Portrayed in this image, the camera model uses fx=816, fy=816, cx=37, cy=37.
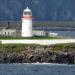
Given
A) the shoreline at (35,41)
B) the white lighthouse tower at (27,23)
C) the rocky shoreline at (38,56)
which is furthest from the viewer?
the white lighthouse tower at (27,23)

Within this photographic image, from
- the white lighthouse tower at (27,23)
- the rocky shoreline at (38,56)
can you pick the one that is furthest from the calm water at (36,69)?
the white lighthouse tower at (27,23)

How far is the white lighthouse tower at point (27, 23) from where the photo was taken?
83125 millimetres

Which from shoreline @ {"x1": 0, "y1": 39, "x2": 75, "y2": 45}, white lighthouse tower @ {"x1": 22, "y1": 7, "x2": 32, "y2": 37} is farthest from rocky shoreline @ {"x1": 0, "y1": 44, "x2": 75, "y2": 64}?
white lighthouse tower @ {"x1": 22, "y1": 7, "x2": 32, "y2": 37}

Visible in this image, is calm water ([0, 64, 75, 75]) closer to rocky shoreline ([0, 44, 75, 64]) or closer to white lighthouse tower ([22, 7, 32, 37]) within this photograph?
rocky shoreline ([0, 44, 75, 64])

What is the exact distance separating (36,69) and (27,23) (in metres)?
14.1

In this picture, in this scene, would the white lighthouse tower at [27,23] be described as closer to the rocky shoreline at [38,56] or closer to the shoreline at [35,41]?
the shoreline at [35,41]

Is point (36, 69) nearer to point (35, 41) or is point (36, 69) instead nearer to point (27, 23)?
point (35, 41)

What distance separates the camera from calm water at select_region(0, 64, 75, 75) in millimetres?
65637

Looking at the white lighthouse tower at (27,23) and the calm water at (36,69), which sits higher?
the white lighthouse tower at (27,23)

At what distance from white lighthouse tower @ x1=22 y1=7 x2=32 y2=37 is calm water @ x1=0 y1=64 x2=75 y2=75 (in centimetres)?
1034

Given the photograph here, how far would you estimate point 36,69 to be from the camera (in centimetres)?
7044

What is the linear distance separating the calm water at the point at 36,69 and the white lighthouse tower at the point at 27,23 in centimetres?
1034

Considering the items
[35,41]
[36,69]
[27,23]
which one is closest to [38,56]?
[36,69]

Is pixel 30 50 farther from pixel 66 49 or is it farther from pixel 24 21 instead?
pixel 24 21
